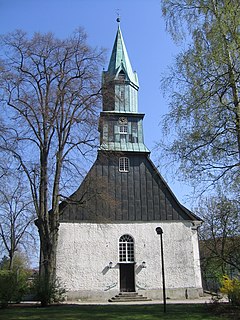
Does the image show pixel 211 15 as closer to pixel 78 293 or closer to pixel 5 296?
pixel 5 296

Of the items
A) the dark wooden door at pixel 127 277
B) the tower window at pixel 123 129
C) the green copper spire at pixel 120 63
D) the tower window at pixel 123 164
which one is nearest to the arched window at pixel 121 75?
the green copper spire at pixel 120 63

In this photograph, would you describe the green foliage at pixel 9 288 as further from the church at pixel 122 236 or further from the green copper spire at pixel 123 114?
the green copper spire at pixel 123 114

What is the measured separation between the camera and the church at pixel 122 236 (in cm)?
2173

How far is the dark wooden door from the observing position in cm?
2225

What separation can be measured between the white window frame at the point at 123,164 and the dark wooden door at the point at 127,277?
21.3 ft

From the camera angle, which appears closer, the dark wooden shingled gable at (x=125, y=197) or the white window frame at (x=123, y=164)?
the dark wooden shingled gable at (x=125, y=197)

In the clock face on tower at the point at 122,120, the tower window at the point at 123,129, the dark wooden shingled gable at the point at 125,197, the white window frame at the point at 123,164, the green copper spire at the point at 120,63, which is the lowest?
the dark wooden shingled gable at the point at 125,197

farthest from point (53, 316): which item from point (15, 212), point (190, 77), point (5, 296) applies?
point (15, 212)

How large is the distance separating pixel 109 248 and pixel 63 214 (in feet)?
12.0

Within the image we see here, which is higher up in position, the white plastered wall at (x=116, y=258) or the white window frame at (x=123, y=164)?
the white window frame at (x=123, y=164)

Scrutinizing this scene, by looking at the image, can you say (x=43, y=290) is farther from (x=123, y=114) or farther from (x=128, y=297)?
(x=123, y=114)

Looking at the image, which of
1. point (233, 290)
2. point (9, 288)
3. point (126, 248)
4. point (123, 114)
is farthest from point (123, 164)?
point (233, 290)

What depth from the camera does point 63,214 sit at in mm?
22750

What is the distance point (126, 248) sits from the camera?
22.8 meters
